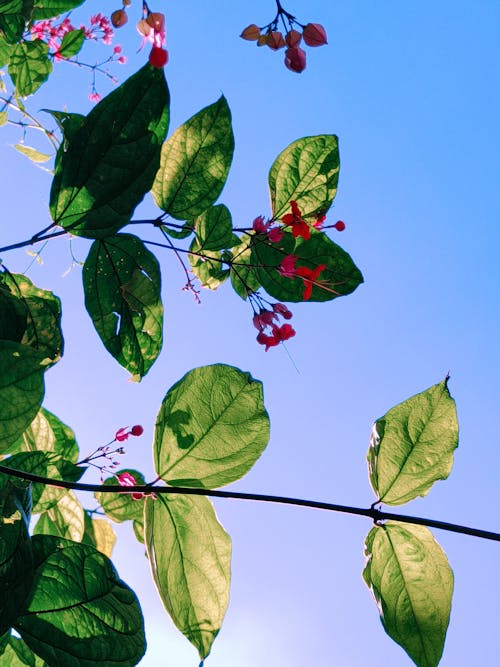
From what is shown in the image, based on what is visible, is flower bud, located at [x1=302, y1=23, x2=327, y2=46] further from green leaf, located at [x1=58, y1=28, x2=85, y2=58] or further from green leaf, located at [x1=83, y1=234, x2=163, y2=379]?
green leaf, located at [x1=58, y1=28, x2=85, y2=58]

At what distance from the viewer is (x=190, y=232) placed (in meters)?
1.14

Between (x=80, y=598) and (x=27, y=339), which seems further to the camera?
(x=27, y=339)

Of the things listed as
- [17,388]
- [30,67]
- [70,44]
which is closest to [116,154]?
[17,388]

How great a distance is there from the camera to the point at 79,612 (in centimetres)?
65

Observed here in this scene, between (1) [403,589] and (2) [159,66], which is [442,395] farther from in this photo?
(2) [159,66]

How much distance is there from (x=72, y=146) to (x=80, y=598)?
0.47 m

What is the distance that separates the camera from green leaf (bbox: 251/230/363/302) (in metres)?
1.06

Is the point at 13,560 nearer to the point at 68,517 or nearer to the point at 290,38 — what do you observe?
the point at 68,517

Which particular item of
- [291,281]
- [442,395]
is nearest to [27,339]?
[291,281]

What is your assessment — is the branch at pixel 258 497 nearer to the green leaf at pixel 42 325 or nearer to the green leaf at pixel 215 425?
the green leaf at pixel 215 425

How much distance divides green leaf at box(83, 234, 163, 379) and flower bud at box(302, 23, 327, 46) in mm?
649

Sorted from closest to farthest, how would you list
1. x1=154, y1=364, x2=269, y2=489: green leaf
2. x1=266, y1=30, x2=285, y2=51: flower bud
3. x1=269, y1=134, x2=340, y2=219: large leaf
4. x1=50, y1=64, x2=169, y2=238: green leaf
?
x1=50, y1=64, x2=169, y2=238: green leaf < x1=154, y1=364, x2=269, y2=489: green leaf < x1=269, y1=134, x2=340, y2=219: large leaf < x1=266, y1=30, x2=285, y2=51: flower bud

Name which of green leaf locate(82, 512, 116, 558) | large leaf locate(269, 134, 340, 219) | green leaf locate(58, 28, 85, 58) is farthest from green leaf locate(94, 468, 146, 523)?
green leaf locate(58, 28, 85, 58)

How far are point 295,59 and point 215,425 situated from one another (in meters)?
0.88
